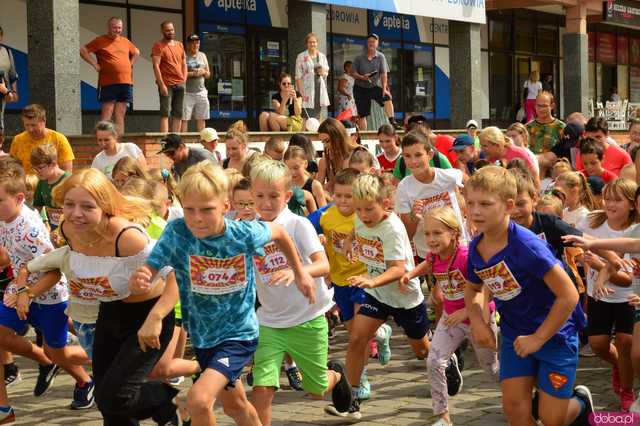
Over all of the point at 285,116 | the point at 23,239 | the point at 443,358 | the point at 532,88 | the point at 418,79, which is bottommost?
the point at 443,358

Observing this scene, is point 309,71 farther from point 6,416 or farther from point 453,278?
point 6,416

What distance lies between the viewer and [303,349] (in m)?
6.65

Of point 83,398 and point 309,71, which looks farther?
point 309,71

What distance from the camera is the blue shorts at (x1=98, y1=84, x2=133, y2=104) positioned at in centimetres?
1568

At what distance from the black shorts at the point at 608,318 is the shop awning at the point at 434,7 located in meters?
13.9

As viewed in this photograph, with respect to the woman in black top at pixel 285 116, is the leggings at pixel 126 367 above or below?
below

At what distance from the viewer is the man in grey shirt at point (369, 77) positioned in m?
19.8

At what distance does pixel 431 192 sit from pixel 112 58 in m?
7.44

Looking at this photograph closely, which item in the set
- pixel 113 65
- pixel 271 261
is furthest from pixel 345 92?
pixel 271 261

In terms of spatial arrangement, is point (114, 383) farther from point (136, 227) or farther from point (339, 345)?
point (339, 345)

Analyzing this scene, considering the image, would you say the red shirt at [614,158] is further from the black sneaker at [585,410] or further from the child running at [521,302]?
the child running at [521,302]

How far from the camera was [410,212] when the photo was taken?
9.34 meters

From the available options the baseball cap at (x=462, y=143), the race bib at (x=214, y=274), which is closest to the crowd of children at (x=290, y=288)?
the race bib at (x=214, y=274)

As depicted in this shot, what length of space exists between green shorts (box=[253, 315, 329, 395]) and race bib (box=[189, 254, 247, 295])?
0.90 meters
